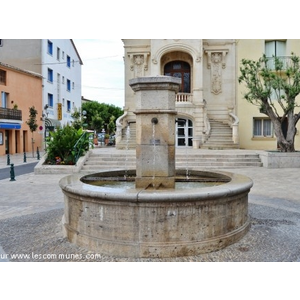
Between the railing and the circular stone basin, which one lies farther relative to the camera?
the railing

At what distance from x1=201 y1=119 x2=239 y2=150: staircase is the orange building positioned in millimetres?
14861

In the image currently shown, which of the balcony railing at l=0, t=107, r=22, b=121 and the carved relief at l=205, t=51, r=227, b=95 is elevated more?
the carved relief at l=205, t=51, r=227, b=95

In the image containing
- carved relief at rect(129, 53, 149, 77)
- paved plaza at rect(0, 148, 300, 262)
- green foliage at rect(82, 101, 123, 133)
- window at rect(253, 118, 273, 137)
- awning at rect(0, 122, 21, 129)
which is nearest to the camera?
paved plaza at rect(0, 148, 300, 262)

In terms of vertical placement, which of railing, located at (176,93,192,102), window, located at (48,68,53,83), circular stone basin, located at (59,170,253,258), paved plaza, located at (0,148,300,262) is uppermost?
window, located at (48,68,53,83)

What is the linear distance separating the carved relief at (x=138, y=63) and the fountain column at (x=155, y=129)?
1991 centimetres

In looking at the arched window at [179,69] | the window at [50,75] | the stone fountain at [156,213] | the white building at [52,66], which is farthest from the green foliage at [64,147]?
the window at [50,75]

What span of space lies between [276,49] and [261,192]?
18.4m

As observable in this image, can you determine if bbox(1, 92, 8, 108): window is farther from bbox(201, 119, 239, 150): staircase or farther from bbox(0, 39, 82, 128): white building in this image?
bbox(201, 119, 239, 150): staircase

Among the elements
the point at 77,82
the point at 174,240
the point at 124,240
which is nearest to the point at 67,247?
the point at 124,240

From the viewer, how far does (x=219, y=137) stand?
74.6 ft

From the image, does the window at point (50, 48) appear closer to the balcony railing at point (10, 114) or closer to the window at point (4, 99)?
the window at point (4, 99)

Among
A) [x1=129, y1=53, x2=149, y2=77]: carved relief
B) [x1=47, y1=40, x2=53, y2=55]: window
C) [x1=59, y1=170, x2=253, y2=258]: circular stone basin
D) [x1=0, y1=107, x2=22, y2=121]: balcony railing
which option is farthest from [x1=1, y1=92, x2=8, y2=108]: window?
[x1=59, y1=170, x2=253, y2=258]: circular stone basin

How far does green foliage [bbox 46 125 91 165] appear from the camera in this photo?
50.6ft

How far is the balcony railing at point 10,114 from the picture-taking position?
29.3 metres
